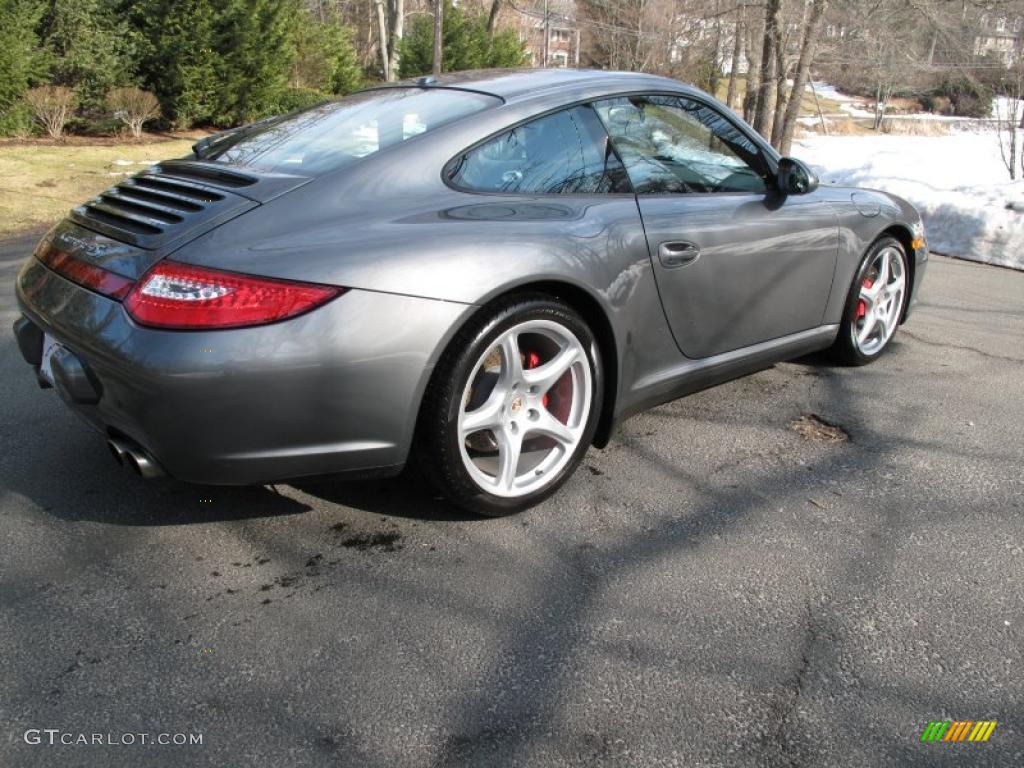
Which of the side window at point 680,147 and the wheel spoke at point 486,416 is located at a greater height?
the side window at point 680,147

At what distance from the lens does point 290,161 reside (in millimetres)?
2846

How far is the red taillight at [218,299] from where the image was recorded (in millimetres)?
2258

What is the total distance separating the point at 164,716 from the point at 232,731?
0.17 metres

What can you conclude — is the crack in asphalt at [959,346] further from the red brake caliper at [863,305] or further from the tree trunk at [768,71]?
the tree trunk at [768,71]

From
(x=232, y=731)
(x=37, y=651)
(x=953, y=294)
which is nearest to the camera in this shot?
(x=232, y=731)

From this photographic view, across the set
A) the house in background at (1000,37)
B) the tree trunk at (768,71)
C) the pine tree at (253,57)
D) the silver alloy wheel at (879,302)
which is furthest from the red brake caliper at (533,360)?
the pine tree at (253,57)

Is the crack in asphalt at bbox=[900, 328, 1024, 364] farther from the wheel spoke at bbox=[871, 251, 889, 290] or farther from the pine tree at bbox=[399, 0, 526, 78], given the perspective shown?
the pine tree at bbox=[399, 0, 526, 78]

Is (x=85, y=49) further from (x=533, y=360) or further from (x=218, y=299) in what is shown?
(x=218, y=299)

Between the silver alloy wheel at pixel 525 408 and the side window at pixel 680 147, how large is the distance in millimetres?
735

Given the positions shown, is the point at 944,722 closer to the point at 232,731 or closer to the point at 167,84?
the point at 232,731

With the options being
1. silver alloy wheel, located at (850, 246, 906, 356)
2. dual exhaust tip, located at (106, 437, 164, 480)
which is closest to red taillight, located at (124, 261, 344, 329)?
dual exhaust tip, located at (106, 437, 164, 480)

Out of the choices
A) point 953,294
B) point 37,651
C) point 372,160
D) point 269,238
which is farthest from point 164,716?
point 953,294

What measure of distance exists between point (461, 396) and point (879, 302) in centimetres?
290

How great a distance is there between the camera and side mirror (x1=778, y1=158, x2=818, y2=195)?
3658mm
